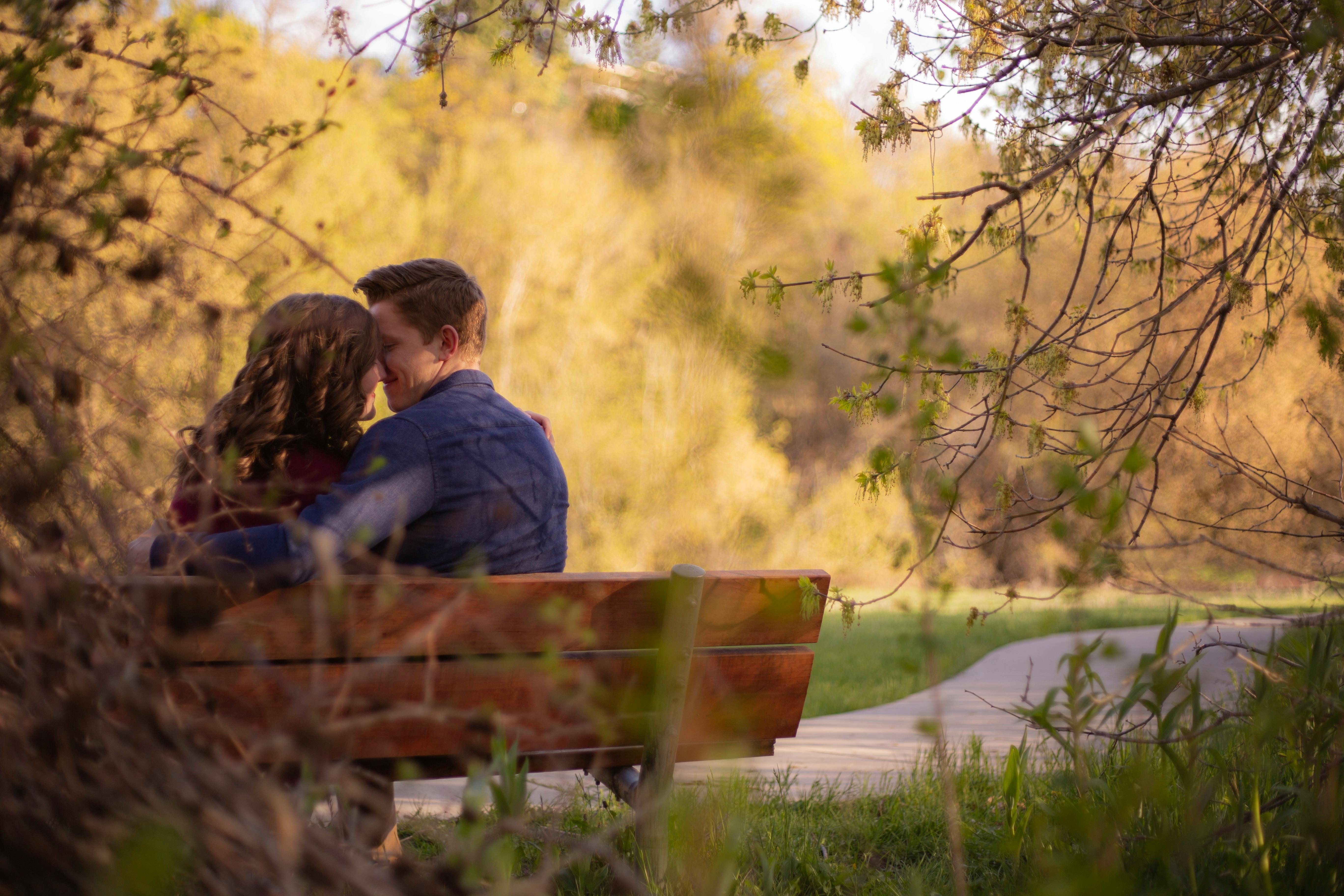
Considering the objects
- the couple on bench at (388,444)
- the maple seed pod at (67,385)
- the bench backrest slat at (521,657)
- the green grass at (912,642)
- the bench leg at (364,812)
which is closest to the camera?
the bench leg at (364,812)

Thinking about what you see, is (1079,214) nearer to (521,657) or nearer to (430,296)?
(430,296)

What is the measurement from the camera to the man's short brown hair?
2.56m

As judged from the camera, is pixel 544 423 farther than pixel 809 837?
Yes

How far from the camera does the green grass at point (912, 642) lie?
5.97 meters

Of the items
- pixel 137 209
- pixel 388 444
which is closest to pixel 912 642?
pixel 388 444

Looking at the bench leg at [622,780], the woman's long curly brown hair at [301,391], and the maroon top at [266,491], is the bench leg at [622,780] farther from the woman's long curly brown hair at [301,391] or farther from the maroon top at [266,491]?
the woman's long curly brown hair at [301,391]

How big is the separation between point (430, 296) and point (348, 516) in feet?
2.84

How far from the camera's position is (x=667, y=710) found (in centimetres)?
202

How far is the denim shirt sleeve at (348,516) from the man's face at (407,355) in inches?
16.2

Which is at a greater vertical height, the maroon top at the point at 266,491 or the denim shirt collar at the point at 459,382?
the denim shirt collar at the point at 459,382

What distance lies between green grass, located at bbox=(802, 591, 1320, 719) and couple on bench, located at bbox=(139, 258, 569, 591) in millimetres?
1739

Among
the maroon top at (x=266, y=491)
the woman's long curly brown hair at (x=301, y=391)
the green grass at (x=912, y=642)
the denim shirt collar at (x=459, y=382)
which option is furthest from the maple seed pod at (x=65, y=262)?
the green grass at (x=912, y=642)

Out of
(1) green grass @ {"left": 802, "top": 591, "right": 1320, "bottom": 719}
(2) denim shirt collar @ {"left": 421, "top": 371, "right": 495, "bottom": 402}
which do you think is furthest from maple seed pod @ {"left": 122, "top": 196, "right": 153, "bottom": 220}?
(1) green grass @ {"left": 802, "top": 591, "right": 1320, "bottom": 719}

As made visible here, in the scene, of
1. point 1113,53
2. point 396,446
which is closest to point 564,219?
point 1113,53
